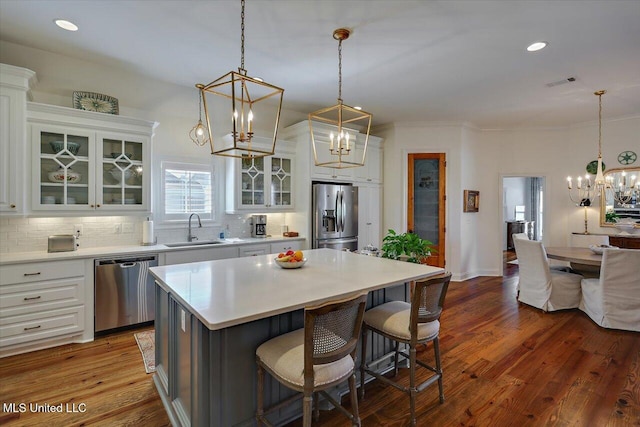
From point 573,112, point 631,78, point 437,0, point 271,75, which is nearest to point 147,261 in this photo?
point 271,75

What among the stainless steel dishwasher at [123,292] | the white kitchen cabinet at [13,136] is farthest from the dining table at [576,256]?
the white kitchen cabinet at [13,136]

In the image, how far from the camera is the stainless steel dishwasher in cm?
324

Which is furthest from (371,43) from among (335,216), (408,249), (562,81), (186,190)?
(186,190)

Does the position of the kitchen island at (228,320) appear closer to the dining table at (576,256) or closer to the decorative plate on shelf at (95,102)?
the decorative plate on shelf at (95,102)

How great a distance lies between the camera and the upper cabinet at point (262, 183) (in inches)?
170

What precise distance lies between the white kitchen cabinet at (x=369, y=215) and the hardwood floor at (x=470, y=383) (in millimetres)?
2145

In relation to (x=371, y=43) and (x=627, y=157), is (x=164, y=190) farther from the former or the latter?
(x=627, y=157)

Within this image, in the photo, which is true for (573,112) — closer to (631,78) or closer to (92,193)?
(631,78)

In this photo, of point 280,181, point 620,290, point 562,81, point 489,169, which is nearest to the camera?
point 620,290

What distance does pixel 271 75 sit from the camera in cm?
375

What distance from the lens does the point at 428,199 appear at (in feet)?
19.3

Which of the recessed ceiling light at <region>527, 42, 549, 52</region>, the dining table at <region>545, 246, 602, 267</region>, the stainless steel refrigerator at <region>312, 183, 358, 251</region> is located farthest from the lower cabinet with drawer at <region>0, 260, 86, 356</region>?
the dining table at <region>545, 246, 602, 267</region>

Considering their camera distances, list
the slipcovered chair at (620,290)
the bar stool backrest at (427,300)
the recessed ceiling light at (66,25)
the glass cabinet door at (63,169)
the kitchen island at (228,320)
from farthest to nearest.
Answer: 1. the slipcovered chair at (620,290)
2. the glass cabinet door at (63,169)
3. the recessed ceiling light at (66,25)
4. the bar stool backrest at (427,300)
5. the kitchen island at (228,320)

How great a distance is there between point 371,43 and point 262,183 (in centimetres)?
236
